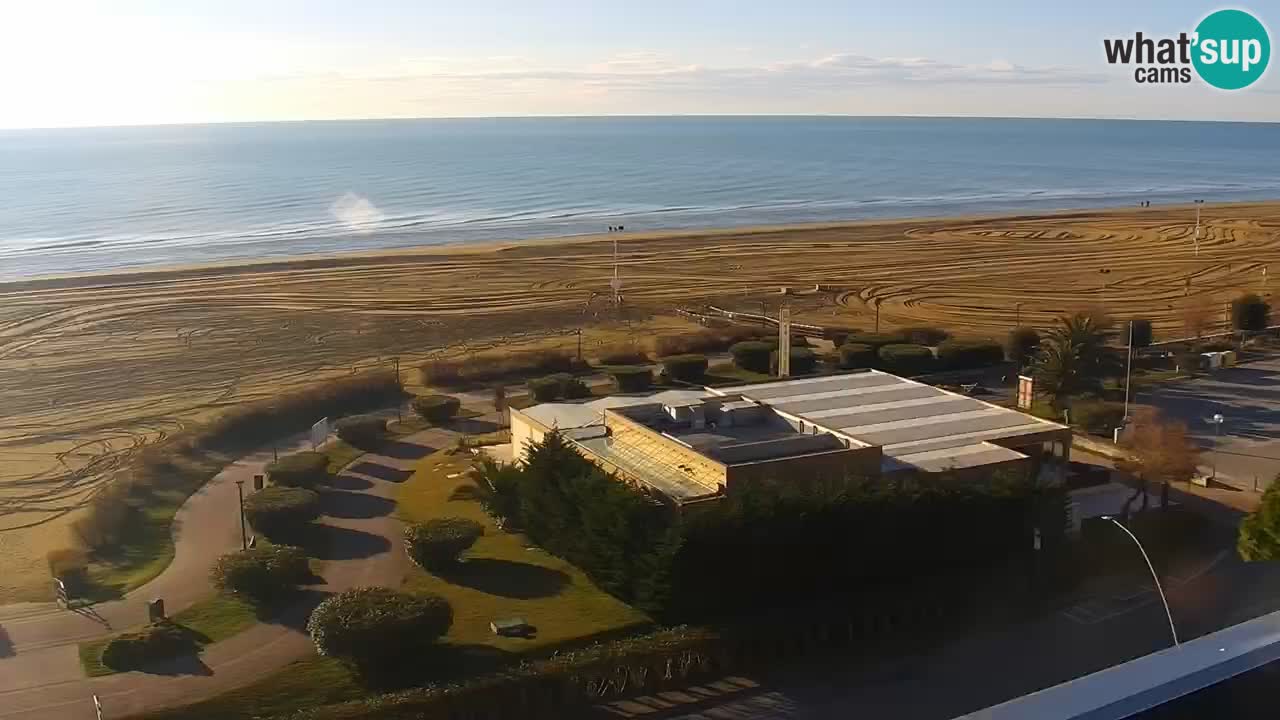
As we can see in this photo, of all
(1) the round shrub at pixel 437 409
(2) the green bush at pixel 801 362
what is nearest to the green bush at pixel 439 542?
(1) the round shrub at pixel 437 409

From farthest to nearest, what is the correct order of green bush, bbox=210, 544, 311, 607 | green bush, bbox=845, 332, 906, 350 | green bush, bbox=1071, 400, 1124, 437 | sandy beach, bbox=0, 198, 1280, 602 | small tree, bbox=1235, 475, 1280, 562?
green bush, bbox=845, 332, 906, 350
sandy beach, bbox=0, 198, 1280, 602
green bush, bbox=1071, 400, 1124, 437
green bush, bbox=210, 544, 311, 607
small tree, bbox=1235, 475, 1280, 562

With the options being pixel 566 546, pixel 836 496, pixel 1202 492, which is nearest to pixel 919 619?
pixel 836 496

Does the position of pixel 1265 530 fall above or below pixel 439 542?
above

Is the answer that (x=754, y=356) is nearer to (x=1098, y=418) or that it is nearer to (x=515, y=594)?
(x=1098, y=418)

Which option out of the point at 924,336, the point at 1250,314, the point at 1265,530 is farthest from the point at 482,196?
the point at 1265,530

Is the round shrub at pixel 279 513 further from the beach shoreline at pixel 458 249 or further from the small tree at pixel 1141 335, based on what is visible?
the beach shoreline at pixel 458 249

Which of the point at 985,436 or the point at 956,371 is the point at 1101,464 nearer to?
the point at 985,436

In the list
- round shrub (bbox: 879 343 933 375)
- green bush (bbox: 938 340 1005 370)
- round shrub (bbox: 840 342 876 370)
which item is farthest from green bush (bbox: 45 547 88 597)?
green bush (bbox: 938 340 1005 370)

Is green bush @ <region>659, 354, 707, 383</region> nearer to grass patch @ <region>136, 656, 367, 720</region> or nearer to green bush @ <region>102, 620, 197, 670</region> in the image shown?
green bush @ <region>102, 620, 197, 670</region>
